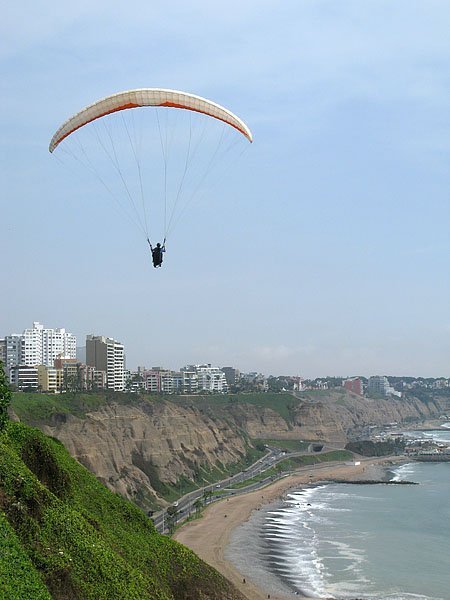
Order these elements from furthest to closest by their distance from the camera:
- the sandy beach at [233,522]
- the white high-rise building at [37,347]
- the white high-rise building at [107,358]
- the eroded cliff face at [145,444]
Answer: the white high-rise building at [37,347] → the white high-rise building at [107,358] → the eroded cliff face at [145,444] → the sandy beach at [233,522]

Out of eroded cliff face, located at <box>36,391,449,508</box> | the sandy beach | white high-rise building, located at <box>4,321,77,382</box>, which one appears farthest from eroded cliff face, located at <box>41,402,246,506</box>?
white high-rise building, located at <box>4,321,77,382</box>

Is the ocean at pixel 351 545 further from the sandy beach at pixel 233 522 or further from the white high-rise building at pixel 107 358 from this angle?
the white high-rise building at pixel 107 358

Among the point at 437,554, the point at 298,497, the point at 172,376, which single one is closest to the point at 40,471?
the point at 437,554

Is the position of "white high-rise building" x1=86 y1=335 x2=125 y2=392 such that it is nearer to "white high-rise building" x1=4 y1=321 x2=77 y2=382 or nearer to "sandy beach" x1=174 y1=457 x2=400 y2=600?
"white high-rise building" x1=4 y1=321 x2=77 y2=382

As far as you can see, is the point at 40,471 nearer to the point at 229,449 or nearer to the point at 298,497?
the point at 298,497

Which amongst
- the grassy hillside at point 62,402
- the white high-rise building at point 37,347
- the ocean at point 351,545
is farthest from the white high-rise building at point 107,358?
the ocean at point 351,545
